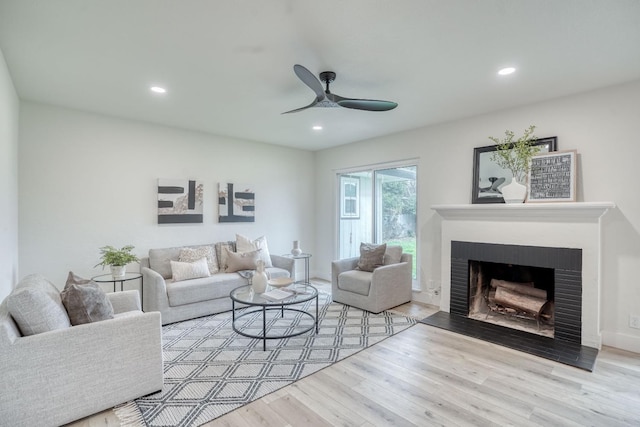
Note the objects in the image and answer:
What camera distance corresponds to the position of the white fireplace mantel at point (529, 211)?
299 cm

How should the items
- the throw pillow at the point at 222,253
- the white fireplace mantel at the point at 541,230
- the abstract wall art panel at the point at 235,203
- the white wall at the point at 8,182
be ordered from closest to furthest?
1. the white wall at the point at 8,182
2. the white fireplace mantel at the point at 541,230
3. the throw pillow at the point at 222,253
4. the abstract wall art panel at the point at 235,203

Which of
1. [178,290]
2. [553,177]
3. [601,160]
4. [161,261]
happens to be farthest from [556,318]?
[161,261]

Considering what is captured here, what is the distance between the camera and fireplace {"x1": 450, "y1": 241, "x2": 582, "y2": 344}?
313 cm

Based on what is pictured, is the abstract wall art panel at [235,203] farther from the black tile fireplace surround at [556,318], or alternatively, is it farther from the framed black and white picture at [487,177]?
the framed black and white picture at [487,177]

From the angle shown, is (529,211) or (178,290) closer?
(529,211)

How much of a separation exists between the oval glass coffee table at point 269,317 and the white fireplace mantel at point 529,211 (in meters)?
2.03

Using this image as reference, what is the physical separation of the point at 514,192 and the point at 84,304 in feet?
13.3

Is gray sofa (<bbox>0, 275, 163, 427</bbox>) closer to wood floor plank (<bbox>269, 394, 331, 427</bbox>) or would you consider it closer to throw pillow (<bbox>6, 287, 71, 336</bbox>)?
throw pillow (<bbox>6, 287, 71, 336</bbox>)

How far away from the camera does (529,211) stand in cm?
338

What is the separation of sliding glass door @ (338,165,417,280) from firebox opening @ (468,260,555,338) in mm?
979

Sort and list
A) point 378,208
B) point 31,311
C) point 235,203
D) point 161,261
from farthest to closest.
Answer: point 378,208, point 235,203, point 161,261, point 31,311

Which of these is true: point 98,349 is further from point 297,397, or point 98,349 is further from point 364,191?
point 364,191

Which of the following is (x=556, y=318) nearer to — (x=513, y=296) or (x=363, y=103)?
(x=513, y=296)

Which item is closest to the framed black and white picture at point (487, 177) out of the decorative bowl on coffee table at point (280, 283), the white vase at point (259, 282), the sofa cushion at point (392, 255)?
the sofa cushion at point (392, 255)
